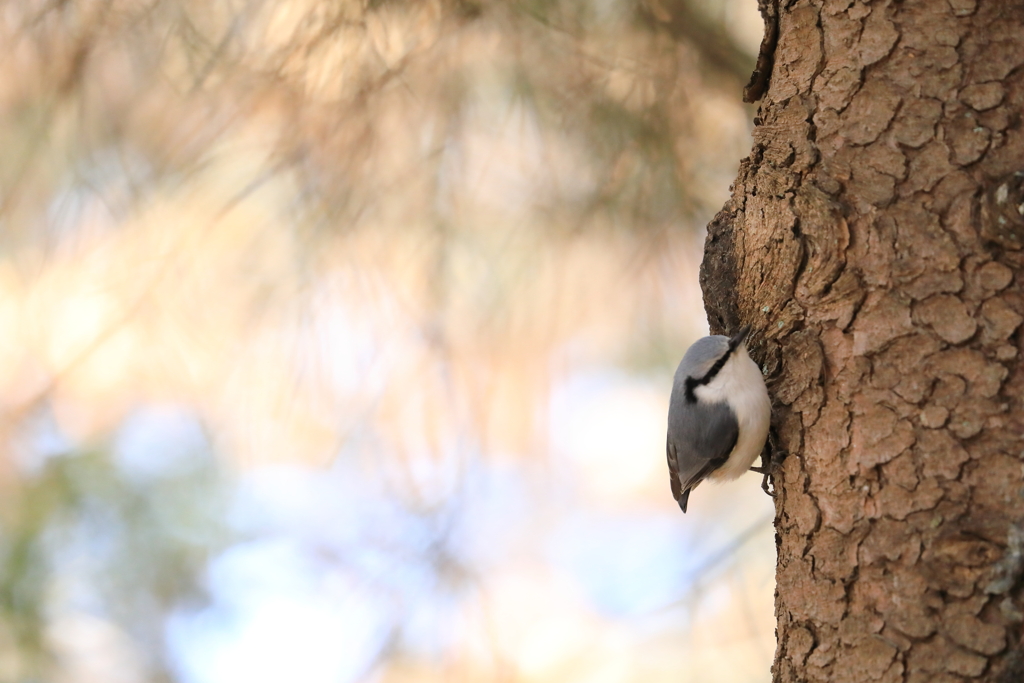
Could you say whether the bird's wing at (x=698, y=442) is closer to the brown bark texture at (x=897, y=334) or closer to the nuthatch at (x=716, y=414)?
the nuthatch at (x=716, y=414)

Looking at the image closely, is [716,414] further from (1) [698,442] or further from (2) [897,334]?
(2) [897,334]

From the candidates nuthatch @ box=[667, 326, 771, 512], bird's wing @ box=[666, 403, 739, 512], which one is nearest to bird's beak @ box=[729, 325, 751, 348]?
nuthatch @ box=[667, 326, 771, 512]

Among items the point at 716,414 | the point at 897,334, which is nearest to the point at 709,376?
the point at 716,414

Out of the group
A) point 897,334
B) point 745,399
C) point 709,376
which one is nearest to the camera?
point 897,334

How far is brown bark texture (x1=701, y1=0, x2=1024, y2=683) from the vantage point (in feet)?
3.22

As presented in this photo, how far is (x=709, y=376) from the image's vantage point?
138cm

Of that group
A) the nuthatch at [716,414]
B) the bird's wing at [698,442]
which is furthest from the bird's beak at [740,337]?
the bird's wing at [698,442]

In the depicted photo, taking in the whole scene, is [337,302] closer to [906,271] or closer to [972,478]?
[906,271]

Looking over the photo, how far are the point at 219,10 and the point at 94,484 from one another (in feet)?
3.38

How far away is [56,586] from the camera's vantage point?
1.70 metres

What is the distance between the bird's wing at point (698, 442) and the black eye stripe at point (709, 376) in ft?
0.05

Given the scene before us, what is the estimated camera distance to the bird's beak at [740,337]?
131 centimetres

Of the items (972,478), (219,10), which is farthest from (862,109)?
(219,10)

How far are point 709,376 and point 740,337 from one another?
4.0 inches
